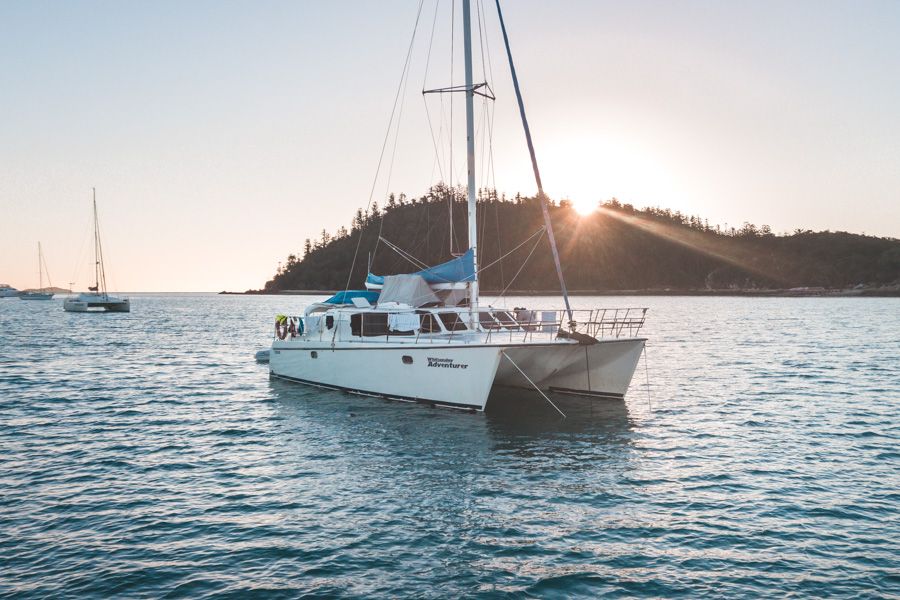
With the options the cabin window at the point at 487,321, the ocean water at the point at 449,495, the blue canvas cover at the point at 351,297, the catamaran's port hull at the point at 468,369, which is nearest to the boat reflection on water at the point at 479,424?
the ocean water at the point at 449,495

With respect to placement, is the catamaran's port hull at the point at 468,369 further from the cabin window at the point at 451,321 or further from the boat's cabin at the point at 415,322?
the cabin window at the point at 451,321

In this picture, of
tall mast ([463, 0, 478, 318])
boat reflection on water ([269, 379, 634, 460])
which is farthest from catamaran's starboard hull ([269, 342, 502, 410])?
tall mast ([463, 0, 478, 318])

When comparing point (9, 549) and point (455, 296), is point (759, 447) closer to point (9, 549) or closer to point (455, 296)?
point (455, 296)

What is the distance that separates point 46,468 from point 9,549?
471cm

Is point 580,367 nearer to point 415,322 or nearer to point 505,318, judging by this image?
point 505,318

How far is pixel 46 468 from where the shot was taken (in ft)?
42.7

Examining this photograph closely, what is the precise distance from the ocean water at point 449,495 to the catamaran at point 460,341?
0.85 meters

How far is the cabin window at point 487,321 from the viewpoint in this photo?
19686 mm

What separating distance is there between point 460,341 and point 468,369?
80 centimetres

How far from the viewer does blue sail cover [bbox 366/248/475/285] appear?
19.9 m

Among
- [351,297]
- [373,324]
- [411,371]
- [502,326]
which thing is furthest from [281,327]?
[502,326]

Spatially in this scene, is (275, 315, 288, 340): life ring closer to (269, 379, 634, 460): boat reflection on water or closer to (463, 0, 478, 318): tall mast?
(269, 379, 634, 460): boat reflection on water

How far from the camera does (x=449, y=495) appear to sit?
36.3ft

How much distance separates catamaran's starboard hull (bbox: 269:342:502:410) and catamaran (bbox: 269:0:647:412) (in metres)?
0.03
